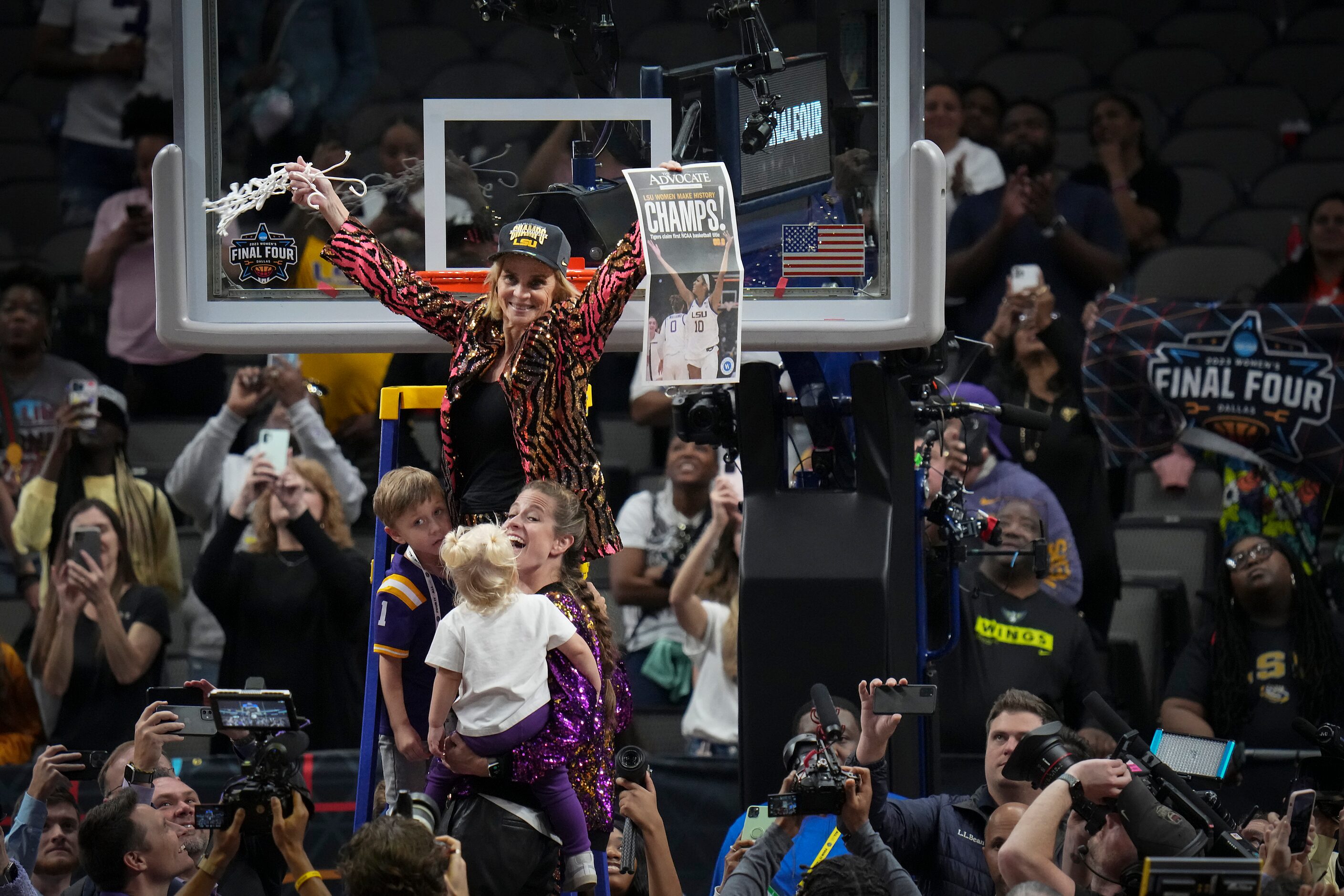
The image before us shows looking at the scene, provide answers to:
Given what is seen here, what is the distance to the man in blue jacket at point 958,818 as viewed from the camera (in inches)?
202

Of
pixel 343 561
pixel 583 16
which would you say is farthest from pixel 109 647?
pixel 583 16

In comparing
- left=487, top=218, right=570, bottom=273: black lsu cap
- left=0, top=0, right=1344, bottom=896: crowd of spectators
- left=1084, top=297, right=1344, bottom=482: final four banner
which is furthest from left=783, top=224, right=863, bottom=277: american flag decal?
left=1084, top=297, right=1344, bottom=482: final four banner

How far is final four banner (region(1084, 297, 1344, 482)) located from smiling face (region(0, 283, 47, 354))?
15.8 ft

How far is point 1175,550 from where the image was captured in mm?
8227

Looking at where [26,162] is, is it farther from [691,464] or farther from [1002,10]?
[1002,10]

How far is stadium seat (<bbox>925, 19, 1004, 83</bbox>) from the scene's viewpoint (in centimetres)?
982

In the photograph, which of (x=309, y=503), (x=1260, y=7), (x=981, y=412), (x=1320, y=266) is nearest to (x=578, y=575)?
(x=981, y=412)

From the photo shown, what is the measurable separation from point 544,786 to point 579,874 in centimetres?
23

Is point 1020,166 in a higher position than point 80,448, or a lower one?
higher

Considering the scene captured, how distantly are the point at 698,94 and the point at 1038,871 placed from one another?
2348 millimetres

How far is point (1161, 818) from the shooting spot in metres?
4.32

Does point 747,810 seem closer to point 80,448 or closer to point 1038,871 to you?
point 1038,871

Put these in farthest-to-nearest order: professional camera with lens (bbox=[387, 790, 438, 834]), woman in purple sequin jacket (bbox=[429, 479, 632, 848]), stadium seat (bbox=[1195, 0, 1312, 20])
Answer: stadium seat (bbox=[1195, 0, 1312, 20]) → woman in purple sequin jacket (bbox=[429, 479, 632, 848]) → professional camera with lens (bbox=[387, 790, 438, 834])

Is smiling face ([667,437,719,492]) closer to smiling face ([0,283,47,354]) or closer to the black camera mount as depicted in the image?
the black camera mount
